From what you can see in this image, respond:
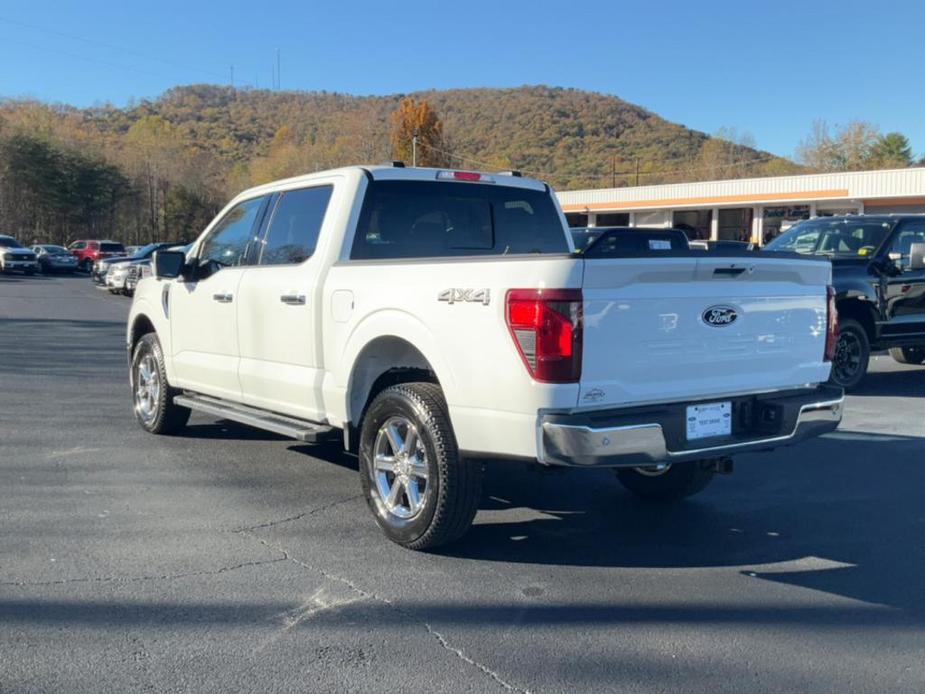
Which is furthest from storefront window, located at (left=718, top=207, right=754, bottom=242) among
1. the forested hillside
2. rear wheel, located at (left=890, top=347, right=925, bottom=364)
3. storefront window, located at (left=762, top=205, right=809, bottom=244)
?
rear wheel, located at (left=890, top=347, right=925, bottom=364)

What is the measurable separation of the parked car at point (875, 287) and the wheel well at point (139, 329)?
7.60m

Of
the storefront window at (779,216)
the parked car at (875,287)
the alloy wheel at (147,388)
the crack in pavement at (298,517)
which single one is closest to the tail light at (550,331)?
the crack in pavement at (298,517)

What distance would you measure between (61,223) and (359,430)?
62.9 meters

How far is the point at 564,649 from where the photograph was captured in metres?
3.79

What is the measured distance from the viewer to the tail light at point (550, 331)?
13.4 ft

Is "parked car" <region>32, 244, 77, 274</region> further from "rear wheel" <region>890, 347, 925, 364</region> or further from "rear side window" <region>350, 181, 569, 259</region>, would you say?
"rear side window" <region>350, 181, 569, 259</region>

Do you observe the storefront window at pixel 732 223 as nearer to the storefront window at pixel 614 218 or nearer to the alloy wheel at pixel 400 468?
the storefront window at pixel 614 218

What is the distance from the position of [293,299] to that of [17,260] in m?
36.3

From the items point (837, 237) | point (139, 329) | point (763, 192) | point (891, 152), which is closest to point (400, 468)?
point (139, 329)

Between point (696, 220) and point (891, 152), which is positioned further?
point (891, 152)

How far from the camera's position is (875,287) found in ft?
34.9

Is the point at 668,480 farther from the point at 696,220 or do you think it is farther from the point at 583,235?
the point at 696,220

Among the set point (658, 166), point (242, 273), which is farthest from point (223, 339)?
point (658, 166)

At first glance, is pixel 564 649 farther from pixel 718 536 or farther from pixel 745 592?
pixel 718 536
